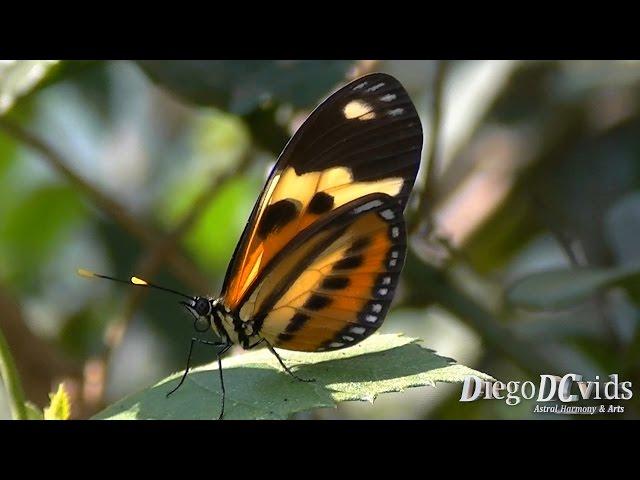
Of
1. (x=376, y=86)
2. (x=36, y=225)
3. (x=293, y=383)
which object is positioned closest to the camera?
(x=293, y=383)

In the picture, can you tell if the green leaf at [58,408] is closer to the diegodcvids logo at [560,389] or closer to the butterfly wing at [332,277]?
the butterfly wing at [332,277]

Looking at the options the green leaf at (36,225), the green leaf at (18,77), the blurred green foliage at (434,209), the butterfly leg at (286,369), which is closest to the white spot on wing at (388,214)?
the butterfly leg at (286,369)

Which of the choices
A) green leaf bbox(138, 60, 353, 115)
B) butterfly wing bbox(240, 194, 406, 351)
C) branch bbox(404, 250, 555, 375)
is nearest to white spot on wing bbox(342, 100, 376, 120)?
butterfly wing bbox(240, 194, 406, 351)

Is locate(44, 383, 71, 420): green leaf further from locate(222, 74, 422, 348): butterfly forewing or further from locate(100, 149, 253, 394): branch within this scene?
locate(100, 149, 253, 394): branch

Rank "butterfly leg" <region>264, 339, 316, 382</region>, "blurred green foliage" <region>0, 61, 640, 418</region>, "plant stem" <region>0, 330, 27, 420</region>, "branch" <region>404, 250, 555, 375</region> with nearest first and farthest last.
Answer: "plant stem" <region>0, 330, 27, 420</region> < "butterfly leg" <region>264, 339, 316, 382</region> < "branch" <region>404, 250, 555, 375</region> < "blurred green foliage" <region>0, 61, 640, 418</region>

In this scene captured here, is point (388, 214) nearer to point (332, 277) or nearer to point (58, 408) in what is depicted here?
point (332, 277)

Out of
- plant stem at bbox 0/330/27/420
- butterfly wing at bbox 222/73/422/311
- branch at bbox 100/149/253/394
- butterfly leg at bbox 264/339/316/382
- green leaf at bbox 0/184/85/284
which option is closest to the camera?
plant stem at bbox 0/330/27/420

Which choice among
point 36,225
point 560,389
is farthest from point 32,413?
point 36,225
